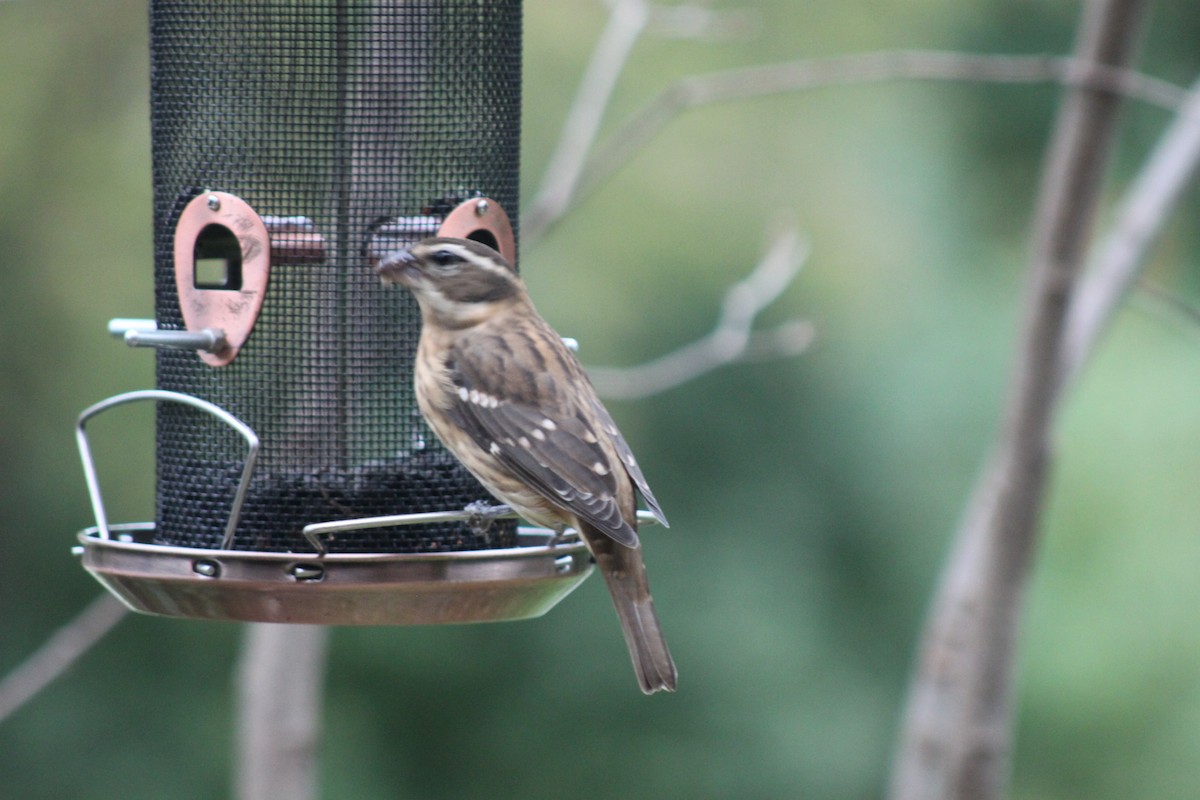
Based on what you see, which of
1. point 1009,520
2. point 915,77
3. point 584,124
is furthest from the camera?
point 584,124

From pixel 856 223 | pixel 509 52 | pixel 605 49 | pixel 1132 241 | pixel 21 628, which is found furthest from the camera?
pixel 856 223

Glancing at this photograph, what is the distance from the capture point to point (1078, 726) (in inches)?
415

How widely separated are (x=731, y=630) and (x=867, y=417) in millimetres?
1587

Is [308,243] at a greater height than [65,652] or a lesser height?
greater

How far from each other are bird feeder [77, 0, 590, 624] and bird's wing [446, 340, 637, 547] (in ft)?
0.68

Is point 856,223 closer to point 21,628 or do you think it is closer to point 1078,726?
point 1078,726

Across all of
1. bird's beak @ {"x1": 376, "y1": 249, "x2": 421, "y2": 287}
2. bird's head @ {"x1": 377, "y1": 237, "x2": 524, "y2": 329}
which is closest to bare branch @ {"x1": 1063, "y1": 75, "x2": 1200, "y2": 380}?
bird's head @ {"x1": 377, "y1": 237, "x2": 524, "y2": 329}

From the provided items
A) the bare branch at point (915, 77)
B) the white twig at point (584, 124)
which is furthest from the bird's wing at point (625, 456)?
the bare branch at point (915, 77)

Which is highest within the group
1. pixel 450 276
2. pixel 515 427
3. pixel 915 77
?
pixel 915 77

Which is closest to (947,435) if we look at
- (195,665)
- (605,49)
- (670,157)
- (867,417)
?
(867,417)

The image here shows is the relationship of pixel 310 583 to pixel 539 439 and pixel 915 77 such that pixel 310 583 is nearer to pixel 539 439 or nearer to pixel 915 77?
pixel 539 439

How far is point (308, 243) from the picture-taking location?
5.30m

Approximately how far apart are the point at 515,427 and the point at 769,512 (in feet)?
18.6

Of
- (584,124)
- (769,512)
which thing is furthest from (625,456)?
(769,512)
